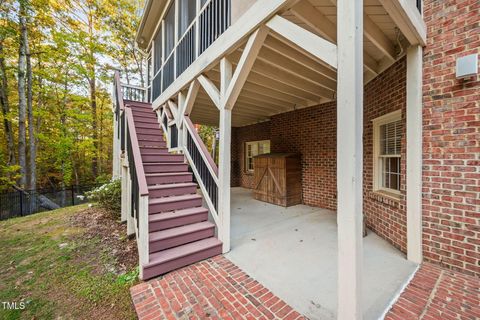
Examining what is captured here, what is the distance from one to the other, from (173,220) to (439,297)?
3.35m

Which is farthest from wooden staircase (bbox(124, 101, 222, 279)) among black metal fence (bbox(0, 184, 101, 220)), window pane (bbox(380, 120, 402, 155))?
black metal fence (bbox(0, 184, 101, 220))

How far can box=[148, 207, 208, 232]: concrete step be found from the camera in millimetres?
2941

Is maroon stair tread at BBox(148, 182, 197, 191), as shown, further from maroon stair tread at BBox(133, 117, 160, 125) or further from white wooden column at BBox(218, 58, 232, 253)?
maroon stair tread at BBox(133, 117, 160, 125)

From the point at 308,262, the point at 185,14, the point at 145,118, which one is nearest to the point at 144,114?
the point at 145,118

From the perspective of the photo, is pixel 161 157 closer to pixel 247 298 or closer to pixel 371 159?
pixel 247 298

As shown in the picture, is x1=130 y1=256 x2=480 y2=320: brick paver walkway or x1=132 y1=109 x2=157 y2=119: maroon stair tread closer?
x1=130 y1=256 x2=480 y2=320: brick paver walkway

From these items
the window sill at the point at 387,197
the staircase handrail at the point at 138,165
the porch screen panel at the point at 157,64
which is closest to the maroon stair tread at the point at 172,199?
the staircase handrail at the point at 138,165

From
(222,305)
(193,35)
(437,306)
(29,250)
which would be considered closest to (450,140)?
(437,306)

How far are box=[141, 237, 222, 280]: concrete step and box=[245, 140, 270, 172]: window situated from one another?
5.95m

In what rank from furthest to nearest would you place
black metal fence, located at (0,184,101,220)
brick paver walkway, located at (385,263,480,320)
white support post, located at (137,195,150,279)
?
black metal fence, located at (0,184,101,220), white support post, located at (137,195,150,279), brick paver walkway, located at (385,263,480,320)

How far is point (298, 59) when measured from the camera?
318 cm

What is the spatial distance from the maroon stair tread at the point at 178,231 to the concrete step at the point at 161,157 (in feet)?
5.71

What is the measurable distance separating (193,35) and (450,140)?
4.88 meters

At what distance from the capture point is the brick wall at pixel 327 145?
10.2 ft
